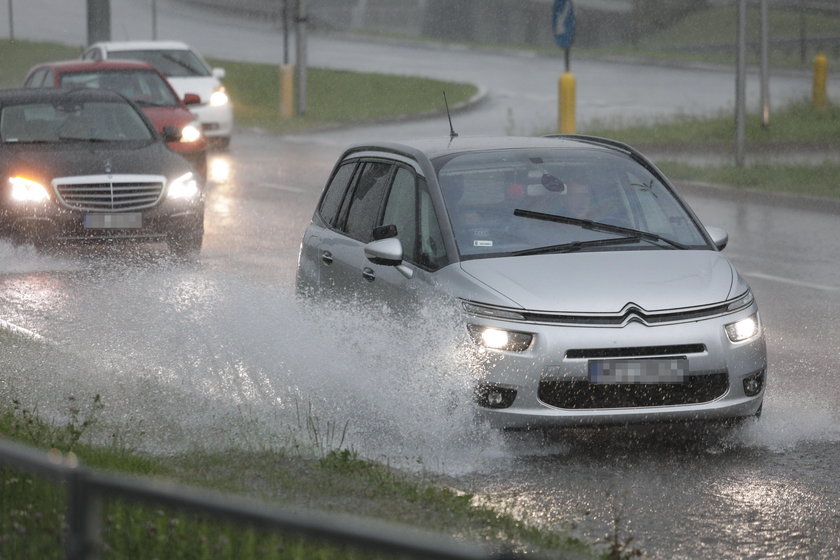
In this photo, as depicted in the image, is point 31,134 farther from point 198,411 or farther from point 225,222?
point 198,411

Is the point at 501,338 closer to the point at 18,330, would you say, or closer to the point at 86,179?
the point at 18,330

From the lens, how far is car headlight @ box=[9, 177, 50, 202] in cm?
1370

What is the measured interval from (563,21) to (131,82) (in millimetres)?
6812

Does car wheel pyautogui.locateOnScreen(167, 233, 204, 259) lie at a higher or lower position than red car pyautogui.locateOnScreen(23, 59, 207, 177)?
lower

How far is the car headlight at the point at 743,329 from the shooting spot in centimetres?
730

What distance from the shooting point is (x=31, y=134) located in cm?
1472

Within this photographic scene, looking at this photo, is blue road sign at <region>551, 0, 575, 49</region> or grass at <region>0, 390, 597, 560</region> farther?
blue road sign at <region>551, 0, 575, 49</region>

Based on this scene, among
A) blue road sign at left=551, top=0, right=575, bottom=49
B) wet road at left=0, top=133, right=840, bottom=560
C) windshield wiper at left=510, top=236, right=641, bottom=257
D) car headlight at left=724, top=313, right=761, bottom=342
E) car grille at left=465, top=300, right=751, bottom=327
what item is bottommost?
wet road at left=0, top=133, right=840, bottom=560

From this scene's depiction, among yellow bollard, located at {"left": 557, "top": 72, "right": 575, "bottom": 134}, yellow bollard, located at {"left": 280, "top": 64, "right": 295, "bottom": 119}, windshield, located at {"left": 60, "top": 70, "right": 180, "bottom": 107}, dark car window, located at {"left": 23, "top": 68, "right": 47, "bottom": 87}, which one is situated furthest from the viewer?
yellow bollard, located at {"left": 280, "top": 64, "right": 295, "bottom": 119}

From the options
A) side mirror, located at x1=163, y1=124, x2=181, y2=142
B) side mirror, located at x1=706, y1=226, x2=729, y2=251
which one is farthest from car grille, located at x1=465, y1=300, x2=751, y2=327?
side mirror, located at x1=163, y1=124, x2=181, y2=142

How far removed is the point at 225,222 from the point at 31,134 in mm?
3139

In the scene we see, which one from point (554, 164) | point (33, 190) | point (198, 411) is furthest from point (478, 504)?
point (33, 190)

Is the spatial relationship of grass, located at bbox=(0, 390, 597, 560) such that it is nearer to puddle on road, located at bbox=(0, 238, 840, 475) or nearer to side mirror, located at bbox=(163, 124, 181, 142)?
puddle on road, located at bbox=(0, 238, 840, 475)

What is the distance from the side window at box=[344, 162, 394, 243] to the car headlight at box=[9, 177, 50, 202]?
17.9 ft
